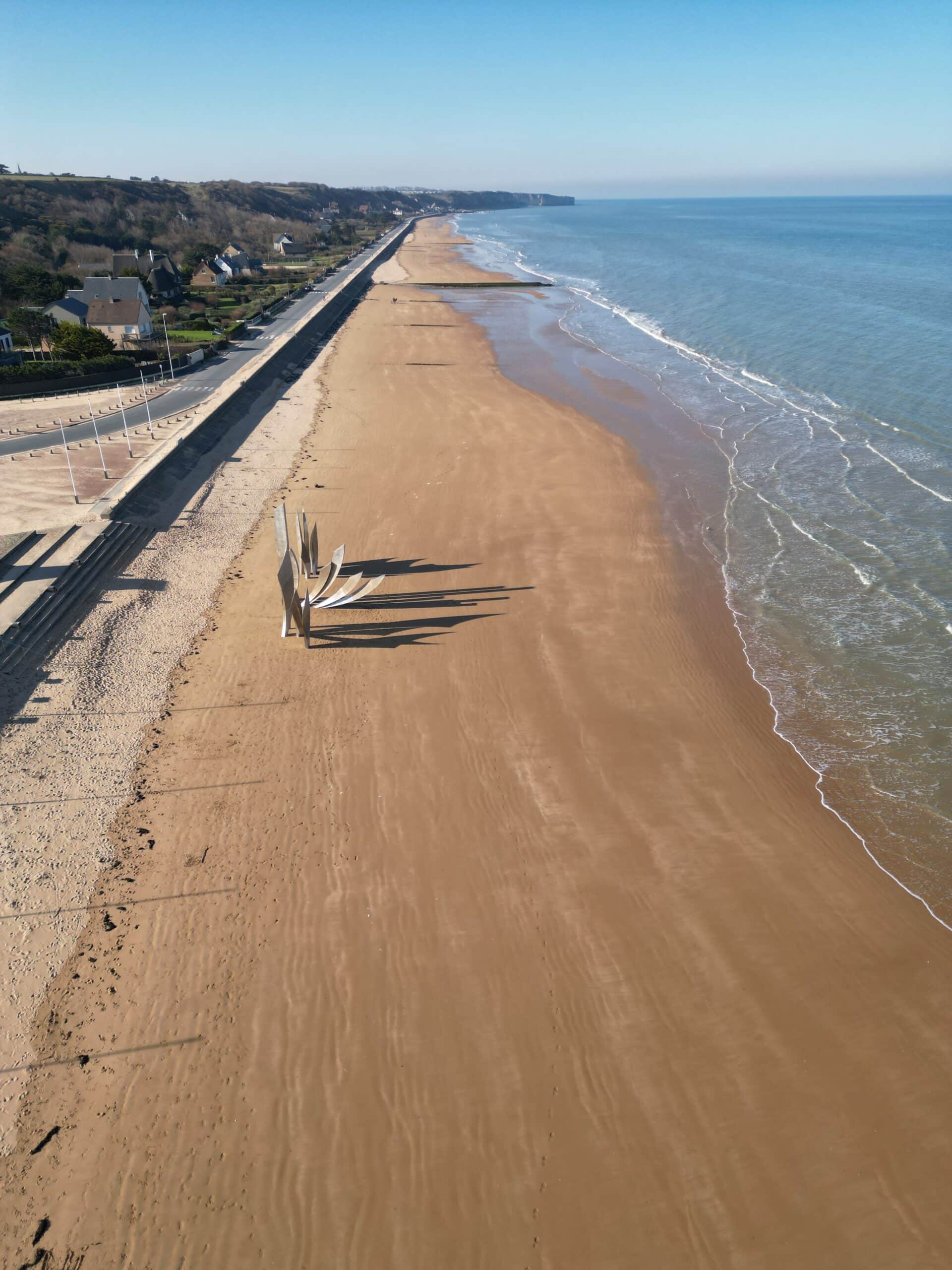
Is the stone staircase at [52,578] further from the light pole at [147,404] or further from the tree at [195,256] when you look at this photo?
the tree at [195,256]

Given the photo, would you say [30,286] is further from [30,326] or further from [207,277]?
[207,277]

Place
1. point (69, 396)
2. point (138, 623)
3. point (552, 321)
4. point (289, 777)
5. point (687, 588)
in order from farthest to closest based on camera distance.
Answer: point (552, 321) → point (69, 396) → point (687, 588) → point (138, 623) → point (289, 777)

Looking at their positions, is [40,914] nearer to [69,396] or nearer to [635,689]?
[635,689]

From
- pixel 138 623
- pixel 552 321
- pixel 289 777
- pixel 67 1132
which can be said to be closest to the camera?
pixel 67 1132

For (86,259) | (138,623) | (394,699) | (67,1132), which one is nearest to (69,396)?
(138,623)

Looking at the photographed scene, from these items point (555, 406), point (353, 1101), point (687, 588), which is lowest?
point (353, 1101)

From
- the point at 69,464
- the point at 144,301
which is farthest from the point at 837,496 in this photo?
the point at 144,301

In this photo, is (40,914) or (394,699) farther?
(394,699)

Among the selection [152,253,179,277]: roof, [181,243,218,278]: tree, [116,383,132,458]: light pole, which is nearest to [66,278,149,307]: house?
[116,383,132,458]: light pole
